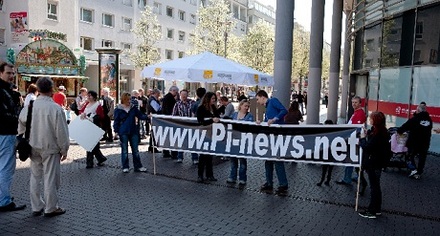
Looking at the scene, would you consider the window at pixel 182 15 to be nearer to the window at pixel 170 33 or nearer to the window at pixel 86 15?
the window at pixel 170 33

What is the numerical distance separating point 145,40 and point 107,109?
101ft

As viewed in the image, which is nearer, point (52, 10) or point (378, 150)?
point (378, 150)

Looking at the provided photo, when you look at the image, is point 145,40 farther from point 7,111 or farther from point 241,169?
point 7,111

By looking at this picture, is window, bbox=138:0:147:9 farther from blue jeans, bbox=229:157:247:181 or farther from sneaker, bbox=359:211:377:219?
sneaker, bbox=359:211:377:219

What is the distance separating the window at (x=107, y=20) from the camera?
39469 mm

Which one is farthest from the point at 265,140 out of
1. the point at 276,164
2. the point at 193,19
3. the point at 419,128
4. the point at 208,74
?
the point at 193,19

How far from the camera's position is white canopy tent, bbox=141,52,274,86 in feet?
35.4

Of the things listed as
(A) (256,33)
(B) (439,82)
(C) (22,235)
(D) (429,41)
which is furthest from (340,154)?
(A) (256,33)

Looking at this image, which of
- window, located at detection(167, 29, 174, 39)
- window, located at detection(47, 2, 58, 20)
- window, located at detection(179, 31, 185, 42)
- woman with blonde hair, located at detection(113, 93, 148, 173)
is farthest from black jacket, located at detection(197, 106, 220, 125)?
window, located at detection(179, 31, 185, 42)

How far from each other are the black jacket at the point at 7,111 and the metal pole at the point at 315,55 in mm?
11017

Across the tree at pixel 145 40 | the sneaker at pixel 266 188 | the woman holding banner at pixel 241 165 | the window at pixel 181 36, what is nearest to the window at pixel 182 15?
the window at pixel 181 36

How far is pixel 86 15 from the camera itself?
37281mm

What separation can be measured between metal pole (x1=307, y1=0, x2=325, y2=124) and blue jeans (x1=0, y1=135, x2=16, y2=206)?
11.1 m

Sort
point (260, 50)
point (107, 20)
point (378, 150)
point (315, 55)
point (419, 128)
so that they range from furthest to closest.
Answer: point (260, 50), point (107, 20), point (315, 55), point (419, 128), point (378, 150)
